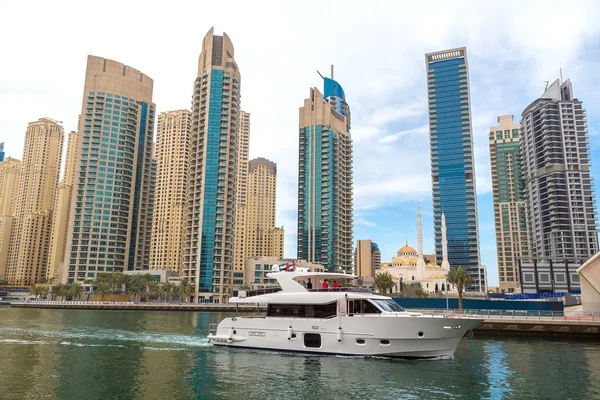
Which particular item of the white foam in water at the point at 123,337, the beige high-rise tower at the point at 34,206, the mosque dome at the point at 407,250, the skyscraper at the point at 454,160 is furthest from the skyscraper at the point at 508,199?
the beige high-rise tower at the point at 34,206

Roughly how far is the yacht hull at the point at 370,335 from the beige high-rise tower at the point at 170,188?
474 feet

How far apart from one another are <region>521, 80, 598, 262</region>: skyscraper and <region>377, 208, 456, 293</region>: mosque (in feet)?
112

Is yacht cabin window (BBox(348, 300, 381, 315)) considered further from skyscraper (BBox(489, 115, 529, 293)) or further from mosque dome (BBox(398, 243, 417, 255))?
skyscraper (BBox(489, 115, 529, 293))

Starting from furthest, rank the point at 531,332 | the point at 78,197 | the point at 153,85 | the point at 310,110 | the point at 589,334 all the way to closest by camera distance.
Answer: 1. the point at 310,110
2. the point at 153,85
3. the point at 78,197
4. the point at 531,332
5. the point at 589,334

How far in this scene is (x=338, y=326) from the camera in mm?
27734

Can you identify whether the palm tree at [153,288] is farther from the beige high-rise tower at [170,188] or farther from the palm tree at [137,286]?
the beige high-rise tower at [170,188]

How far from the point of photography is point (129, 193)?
140875mm

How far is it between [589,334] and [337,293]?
24.8m

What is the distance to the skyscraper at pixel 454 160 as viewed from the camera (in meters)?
179

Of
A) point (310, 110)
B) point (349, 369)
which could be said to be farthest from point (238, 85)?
point (349, 369)

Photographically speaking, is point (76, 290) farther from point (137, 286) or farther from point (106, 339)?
point (106, 339)

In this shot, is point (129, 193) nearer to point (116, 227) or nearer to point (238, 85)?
point (116, 227)

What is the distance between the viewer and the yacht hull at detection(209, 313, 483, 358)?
26.2 meters

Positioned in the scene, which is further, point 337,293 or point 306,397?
point 337,293
